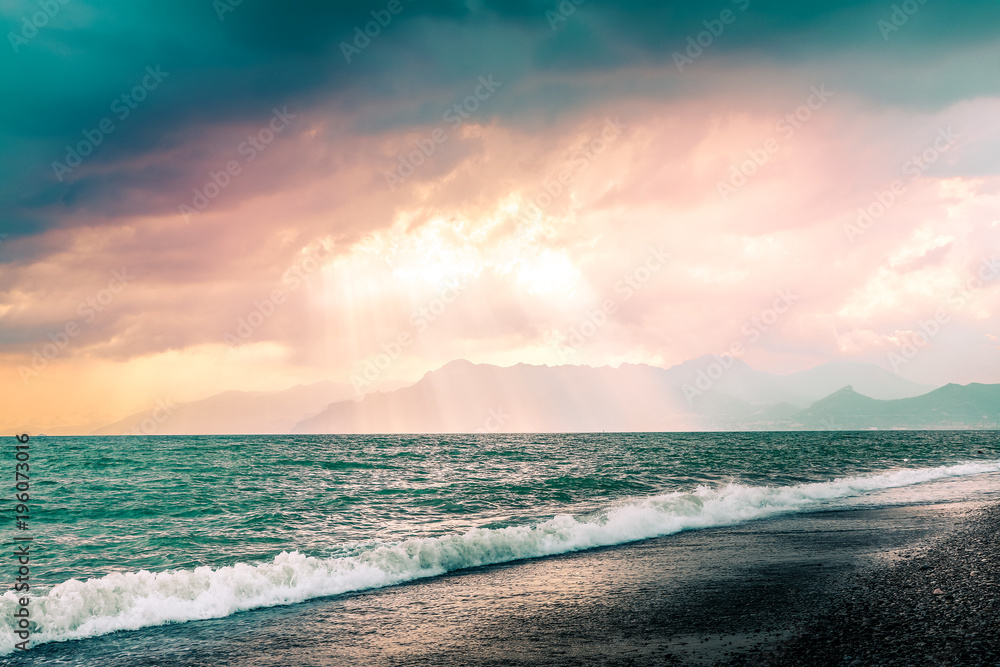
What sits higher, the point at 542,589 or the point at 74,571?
the point at 74,571

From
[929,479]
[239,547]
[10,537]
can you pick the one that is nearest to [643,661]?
[239,547]

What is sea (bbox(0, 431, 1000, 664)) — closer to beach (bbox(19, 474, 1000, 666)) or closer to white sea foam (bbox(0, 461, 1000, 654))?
white sea foam (bbox(0, 461, 1000, 654))

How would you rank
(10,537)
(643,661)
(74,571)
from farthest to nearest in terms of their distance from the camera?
(10,537), (74,571), (643,661)

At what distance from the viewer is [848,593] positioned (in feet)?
41.6

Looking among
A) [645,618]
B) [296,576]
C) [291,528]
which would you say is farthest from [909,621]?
[291,528]

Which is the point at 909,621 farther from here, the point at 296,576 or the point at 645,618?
the point at 296,576

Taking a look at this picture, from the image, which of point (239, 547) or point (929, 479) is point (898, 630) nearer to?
point (239, 547)

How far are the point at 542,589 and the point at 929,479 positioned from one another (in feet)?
150

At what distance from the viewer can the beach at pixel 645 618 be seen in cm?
951

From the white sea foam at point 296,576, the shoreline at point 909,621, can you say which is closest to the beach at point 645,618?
the shoreline at point 909,621

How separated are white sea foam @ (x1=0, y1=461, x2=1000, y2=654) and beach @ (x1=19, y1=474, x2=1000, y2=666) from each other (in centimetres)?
65

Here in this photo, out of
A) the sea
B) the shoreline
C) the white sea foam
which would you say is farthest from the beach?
the sea

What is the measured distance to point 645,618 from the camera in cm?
1144

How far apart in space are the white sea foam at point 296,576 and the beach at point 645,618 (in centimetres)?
65
